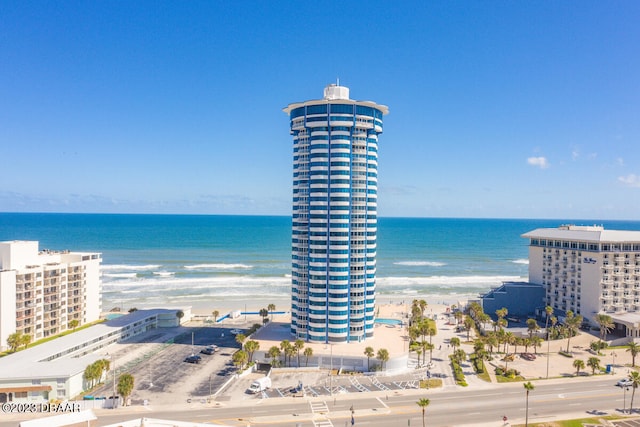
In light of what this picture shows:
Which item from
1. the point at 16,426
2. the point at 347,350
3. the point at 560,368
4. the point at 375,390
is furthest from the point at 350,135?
the point at 16,426

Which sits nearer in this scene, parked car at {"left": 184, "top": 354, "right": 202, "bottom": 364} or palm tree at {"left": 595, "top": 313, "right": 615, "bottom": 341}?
parked car at {"left": 184, "top": 354, "right": 202, "bottom": 364}

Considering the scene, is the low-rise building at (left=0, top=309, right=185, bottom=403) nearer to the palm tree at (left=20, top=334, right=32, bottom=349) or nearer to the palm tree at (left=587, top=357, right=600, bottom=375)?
the palm tree at (left=20, top=334, right=32, bottom=349)

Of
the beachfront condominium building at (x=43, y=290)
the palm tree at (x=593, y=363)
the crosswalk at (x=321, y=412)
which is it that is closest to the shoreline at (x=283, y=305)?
the beachfront condominium building at (x=43, y=290)

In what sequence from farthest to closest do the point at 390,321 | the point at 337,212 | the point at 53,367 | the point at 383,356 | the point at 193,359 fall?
the point at 390,321
the point at 337,212
the point at 193,359
the point at 383,356
the point at 53,367

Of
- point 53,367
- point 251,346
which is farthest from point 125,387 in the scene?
point 251,346

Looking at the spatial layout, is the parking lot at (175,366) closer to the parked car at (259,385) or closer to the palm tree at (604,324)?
the parked car at (259,385)

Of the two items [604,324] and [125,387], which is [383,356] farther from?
[604,324]

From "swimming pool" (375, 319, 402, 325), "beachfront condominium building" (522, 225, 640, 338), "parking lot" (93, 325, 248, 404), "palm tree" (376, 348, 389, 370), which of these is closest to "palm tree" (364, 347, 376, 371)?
"palm tree" (376, 348, 389, 370)
